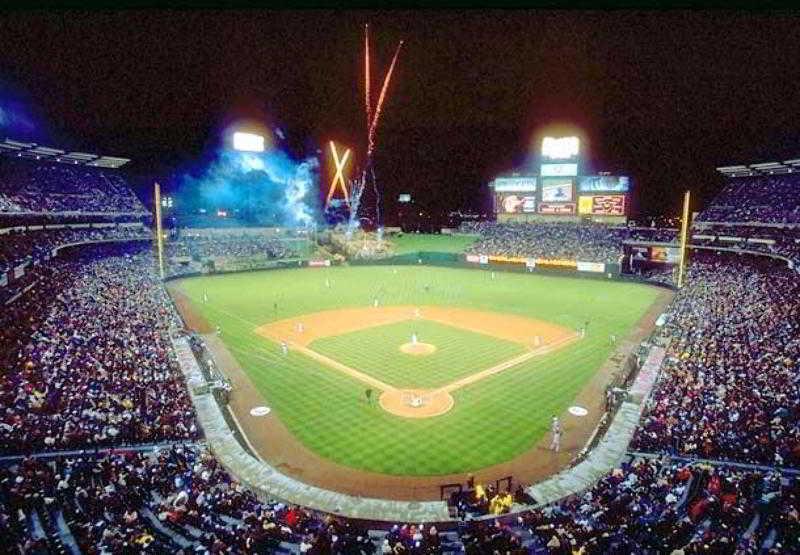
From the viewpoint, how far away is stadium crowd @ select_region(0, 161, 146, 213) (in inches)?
1843

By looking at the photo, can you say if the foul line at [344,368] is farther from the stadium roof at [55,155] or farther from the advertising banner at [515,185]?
the advertising banner at [515,185]

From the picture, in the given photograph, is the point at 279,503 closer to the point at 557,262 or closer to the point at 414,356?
the point at 414,356

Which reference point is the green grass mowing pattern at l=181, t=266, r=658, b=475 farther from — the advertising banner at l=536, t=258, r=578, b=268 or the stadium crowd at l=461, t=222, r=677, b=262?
the stadium crowd at l=461, t=222, r=677, b=262

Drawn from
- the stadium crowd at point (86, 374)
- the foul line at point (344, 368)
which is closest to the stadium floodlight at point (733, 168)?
the foul line at point (344, 368)

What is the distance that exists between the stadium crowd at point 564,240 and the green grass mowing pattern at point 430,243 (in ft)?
19.9

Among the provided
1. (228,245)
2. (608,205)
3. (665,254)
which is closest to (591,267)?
(665,254)

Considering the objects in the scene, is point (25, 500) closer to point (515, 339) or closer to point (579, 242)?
point (515, 339)

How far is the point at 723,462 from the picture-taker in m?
15.0

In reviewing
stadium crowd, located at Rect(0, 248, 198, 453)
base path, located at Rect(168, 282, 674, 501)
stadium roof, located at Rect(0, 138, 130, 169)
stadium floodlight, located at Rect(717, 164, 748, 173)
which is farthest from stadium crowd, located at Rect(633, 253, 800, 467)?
stadium roof, located at Rect(0, 138, 130, 169)

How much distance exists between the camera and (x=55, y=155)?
53.9m

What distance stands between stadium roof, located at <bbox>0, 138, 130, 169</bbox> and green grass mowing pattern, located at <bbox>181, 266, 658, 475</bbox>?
60.9 ft

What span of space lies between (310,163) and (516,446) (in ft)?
267

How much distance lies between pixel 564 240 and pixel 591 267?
642cm

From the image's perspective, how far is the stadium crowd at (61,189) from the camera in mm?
46812
